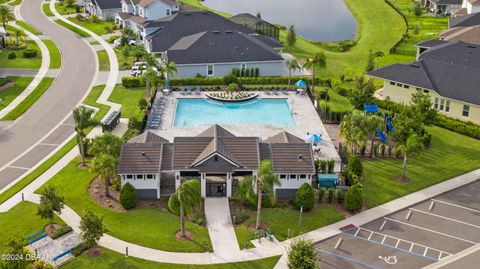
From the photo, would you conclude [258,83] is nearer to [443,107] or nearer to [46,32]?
[443,107]

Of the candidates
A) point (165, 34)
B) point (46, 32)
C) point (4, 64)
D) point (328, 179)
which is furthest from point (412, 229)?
point (46, 32)

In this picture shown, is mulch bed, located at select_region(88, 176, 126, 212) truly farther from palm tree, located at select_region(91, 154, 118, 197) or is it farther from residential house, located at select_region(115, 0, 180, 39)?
residential house, located at select_region(115, 0, 180, 39)

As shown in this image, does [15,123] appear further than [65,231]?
Yes

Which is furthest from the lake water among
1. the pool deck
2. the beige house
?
the pool deck

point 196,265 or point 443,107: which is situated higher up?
point 443,107

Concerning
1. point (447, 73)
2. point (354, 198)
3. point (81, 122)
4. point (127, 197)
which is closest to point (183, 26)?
point (81, 122)

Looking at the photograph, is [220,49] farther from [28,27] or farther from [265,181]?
[28,27]

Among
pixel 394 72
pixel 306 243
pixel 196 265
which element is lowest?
pixel 196 265
